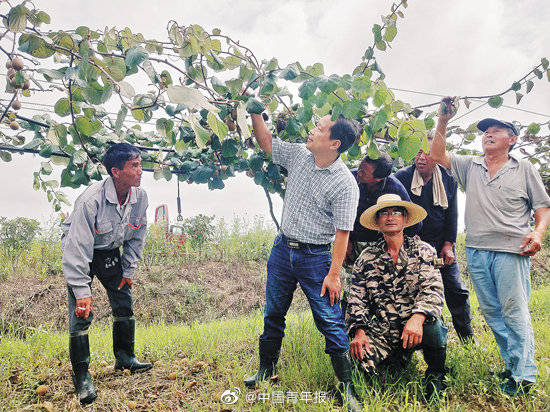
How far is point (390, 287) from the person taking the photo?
8.33ft

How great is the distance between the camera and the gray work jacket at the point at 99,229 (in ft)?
7.95

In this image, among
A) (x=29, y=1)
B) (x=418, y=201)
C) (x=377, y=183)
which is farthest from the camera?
(x=418, y=201)

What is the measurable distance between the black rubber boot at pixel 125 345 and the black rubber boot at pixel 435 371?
220 centimetres

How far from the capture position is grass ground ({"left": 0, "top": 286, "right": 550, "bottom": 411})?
2.31 meters

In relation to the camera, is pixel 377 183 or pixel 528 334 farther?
pixel 377 183

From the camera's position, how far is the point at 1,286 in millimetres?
5781

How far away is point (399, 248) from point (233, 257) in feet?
18.5

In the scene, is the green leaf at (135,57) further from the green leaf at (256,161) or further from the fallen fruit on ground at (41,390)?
the fallen fruit on ground at (41,390)

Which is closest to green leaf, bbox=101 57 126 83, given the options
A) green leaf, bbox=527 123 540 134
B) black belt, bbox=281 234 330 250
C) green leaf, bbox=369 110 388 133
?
green leaf, bbox=369 110 388 133

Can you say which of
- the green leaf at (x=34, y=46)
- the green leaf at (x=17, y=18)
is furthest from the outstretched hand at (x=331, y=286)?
the green leaf at (x=17, y=18)

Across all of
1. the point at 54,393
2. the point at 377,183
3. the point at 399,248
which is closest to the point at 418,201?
the point at 377,183

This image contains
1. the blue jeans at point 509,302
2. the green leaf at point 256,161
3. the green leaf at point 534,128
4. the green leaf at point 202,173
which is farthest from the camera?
the green leaf at point 534,128

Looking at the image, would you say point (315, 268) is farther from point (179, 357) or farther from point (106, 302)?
point (106, 302)

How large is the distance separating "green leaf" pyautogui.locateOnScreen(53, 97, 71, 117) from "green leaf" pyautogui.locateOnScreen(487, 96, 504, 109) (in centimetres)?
259
